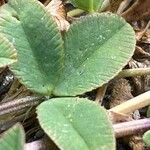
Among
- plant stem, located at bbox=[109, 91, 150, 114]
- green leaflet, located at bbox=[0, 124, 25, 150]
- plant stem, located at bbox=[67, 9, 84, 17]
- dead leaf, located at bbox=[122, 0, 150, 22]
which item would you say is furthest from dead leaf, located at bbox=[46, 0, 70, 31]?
green leaflet, located at bbox=[0, 124, 25, 150]

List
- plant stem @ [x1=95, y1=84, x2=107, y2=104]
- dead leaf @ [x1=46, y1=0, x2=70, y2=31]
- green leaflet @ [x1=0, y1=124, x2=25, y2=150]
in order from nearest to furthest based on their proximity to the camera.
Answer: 1. green leaflet @ [x1=0, y1=124, x2=25, y2=150]
2. plant stem @ [x1=95, y1=84, x2=107, y2=104]
3. dead leaf @ [x1=46, y1=0, x2=70, y2=31]

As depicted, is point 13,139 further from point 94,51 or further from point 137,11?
point 137,11

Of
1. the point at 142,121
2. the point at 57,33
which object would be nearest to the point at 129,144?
the point at 142,121

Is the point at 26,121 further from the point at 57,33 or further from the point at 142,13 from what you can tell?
the point at 142,13

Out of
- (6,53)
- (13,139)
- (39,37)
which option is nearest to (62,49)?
(39,37)

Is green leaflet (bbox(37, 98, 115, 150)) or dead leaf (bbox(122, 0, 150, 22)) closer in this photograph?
green leaflet (bbox(37, 98, 115, 150))

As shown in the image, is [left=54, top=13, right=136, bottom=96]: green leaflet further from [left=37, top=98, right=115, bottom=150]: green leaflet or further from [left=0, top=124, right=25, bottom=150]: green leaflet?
[left=0, top=124, right=25, bottom=150]: green leaflet

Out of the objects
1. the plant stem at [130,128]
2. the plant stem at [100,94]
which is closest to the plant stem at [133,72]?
the plant stem at [100,94]

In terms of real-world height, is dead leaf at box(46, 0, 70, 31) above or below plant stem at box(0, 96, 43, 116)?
above
